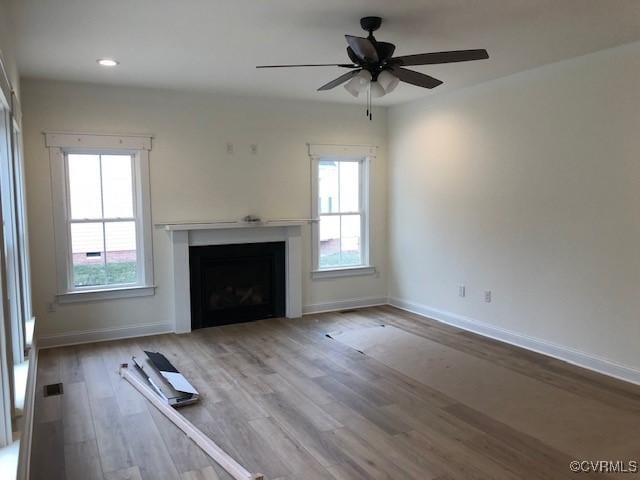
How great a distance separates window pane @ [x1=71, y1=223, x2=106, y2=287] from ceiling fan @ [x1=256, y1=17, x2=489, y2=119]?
3095mm

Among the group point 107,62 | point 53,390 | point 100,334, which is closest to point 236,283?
point 100,334

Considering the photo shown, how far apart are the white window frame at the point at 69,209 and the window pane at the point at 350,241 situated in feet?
7.92

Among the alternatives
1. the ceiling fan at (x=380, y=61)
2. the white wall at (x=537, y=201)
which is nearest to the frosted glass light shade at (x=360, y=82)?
the ceiling fan at (x=380, y=61)

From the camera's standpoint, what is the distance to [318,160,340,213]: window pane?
6.21 metres

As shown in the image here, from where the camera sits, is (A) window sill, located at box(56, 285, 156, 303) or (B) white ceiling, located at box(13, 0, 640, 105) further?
(A) window sill, located at box(56, 285, 156, 303)

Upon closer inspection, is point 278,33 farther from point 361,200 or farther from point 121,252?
point 361,200

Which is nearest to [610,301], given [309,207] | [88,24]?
[309,207]

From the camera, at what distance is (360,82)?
3.30 m

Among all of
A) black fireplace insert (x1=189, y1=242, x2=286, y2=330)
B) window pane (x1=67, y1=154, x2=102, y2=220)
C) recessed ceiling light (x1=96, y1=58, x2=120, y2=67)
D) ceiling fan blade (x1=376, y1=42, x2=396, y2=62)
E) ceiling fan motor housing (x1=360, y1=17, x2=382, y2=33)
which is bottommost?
black fireplace insert (x1=189, y1=242, x2=286, y2=330)

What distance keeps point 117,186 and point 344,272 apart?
2.87m

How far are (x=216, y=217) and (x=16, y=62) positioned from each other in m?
2.33

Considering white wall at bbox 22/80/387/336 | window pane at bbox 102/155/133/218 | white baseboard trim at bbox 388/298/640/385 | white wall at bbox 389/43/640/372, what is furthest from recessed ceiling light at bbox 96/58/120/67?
white baseboard trim at bbox 388/298/640/385

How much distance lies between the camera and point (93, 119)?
493 centimetres

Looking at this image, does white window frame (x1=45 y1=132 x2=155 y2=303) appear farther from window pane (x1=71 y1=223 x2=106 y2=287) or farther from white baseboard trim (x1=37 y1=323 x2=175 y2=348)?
white baseboard trim (x1=37 y1=323 x2=175 y2=348)
